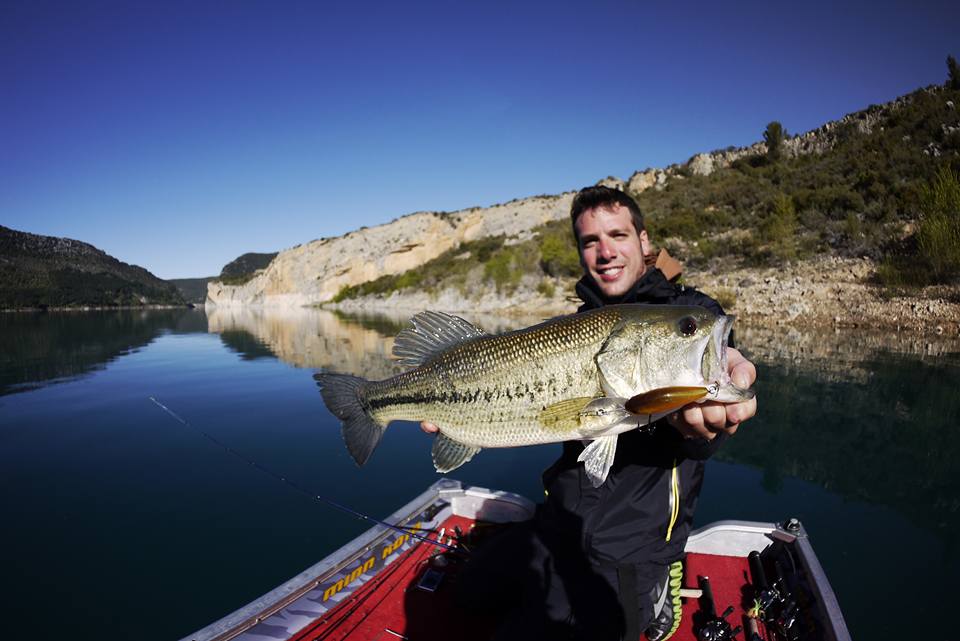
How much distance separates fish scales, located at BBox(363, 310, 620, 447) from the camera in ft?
8.18

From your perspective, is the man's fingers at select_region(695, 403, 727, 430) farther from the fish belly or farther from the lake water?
the lake water

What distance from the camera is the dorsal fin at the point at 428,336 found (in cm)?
309

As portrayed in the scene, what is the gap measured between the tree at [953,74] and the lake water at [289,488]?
36772mm

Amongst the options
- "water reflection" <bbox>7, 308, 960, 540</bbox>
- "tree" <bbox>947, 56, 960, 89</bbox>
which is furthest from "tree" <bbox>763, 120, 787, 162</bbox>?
"water reflection" <bbox>7, 308, 960, 540</bbox>

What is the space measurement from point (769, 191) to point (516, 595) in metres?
41.3

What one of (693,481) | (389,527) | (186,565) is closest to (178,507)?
A: (186,565)

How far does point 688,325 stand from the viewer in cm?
232

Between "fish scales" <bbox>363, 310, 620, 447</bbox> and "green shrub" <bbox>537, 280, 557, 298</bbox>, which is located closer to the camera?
"fish scales" <bbox>363, 310, 620, 447</bbox>

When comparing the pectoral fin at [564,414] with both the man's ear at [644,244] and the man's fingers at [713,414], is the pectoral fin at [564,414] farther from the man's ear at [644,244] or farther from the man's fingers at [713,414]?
the man's ear at [644,244]

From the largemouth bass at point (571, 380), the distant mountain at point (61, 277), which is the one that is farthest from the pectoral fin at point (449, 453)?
the distant mountain at point (61, 277)

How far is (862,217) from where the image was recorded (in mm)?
25594

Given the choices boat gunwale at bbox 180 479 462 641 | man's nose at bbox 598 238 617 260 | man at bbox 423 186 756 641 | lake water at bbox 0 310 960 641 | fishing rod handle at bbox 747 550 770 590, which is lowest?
lake water at bbox 0 310 960 641

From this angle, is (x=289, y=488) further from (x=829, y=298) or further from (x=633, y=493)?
(x=829, y=298)

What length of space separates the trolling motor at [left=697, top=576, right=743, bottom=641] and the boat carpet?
0.21 feet
